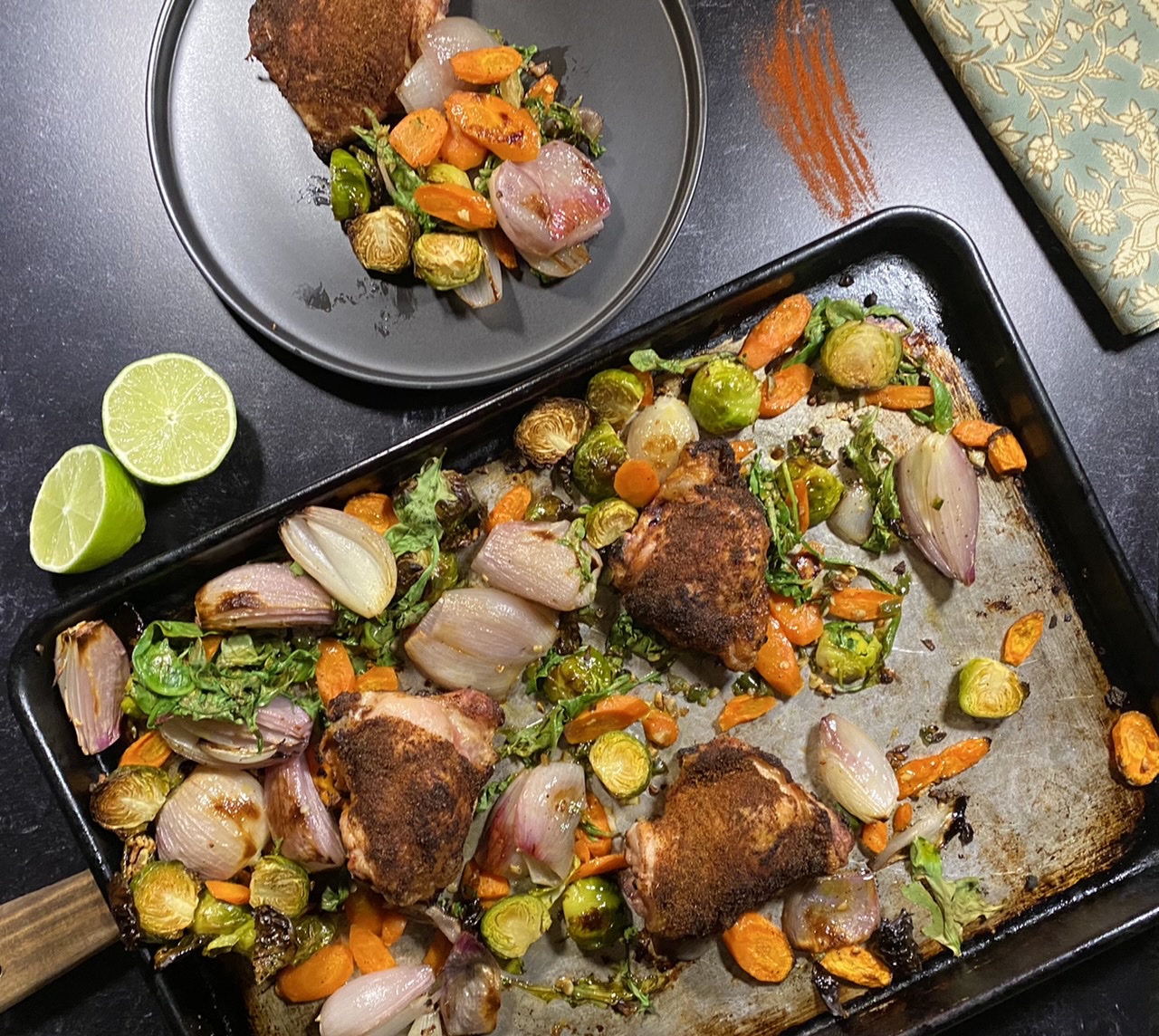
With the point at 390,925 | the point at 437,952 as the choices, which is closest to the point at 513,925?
the point at 437,952

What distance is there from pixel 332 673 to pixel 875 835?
1805 millimetres

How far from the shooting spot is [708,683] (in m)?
3.14

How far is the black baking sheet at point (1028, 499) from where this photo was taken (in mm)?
2836

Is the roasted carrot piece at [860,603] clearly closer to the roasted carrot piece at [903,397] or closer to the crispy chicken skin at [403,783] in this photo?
the roasted carrot piece at [903,397]

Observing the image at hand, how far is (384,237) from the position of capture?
293 centimetres

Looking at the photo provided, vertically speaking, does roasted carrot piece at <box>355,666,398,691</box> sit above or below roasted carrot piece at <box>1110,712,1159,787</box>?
above

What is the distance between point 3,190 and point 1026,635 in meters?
3.72

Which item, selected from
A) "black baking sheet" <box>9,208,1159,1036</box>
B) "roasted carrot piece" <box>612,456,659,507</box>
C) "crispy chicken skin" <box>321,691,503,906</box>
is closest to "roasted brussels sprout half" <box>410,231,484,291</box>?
"black baking sheet" <box>9,208,1159,1036</box>

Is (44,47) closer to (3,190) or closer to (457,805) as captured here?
(3,190)

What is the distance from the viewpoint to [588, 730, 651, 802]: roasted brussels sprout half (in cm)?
299

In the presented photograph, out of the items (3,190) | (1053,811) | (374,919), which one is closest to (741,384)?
(1053,811)

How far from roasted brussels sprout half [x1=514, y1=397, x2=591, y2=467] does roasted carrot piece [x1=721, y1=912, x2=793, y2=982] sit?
62.3 inches

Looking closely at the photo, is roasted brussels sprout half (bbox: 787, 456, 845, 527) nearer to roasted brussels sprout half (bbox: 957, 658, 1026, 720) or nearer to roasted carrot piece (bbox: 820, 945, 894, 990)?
roasted brussels sprout half (bbox: 957, 658, 1026, 720)

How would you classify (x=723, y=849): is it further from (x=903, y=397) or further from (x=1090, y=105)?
(x=1090, y=105)
